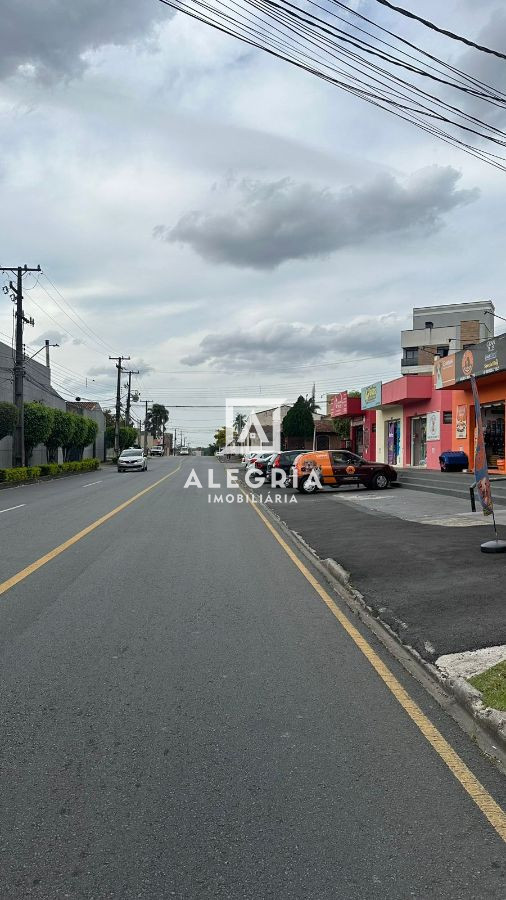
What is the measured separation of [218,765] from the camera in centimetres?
410

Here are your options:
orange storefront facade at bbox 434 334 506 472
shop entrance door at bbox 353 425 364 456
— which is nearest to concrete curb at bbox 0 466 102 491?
orange storefront facade at bbox 434 334 506 472

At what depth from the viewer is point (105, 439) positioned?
298 feet

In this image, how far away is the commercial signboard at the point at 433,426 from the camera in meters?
37.7

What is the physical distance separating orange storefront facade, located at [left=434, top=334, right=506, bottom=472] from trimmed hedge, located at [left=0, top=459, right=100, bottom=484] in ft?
65.9

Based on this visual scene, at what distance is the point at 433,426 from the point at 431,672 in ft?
111

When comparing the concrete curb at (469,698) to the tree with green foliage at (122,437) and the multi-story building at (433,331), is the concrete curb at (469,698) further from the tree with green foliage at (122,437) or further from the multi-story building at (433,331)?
the tree with green foliage at (122,437)

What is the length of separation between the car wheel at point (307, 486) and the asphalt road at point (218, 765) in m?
18.9

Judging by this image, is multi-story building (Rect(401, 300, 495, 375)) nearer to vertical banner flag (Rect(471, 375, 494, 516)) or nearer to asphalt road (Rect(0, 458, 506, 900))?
vertical banner flag (Rect(471, 375, 494, 516))

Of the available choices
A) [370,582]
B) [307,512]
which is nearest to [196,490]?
[307,512]

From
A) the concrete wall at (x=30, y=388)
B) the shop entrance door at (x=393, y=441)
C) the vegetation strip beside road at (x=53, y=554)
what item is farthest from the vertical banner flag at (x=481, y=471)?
the concrete wall at (x=30, y=388)

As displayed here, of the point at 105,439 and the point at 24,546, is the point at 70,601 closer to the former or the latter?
the point at 24,546

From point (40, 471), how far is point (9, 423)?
4.39 metres

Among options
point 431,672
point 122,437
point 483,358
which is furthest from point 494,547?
point 122,437

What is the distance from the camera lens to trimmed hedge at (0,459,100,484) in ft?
116
